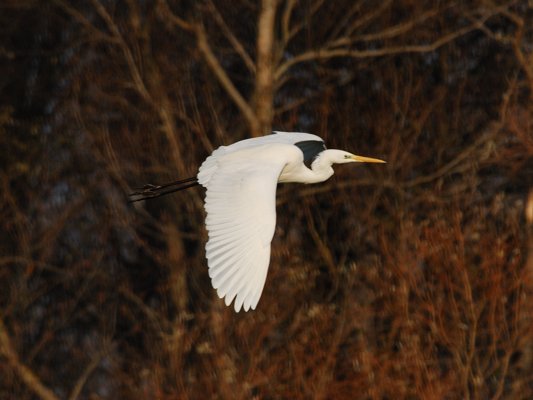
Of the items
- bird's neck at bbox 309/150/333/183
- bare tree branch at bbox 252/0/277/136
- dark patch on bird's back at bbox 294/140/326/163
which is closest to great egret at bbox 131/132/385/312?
bird's neck at bbox 309/150/333/183

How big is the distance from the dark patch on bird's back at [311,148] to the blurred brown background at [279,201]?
2.60 meters

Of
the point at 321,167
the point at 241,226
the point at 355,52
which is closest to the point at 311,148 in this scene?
the point at 321,167

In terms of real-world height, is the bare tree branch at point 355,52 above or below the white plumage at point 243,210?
above

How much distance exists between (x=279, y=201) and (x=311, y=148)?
4.30 metres

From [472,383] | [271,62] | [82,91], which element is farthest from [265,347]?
[82,91]

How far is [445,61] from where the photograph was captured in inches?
556

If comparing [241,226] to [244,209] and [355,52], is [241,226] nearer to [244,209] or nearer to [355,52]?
[244,209]

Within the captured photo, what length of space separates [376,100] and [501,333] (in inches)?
183

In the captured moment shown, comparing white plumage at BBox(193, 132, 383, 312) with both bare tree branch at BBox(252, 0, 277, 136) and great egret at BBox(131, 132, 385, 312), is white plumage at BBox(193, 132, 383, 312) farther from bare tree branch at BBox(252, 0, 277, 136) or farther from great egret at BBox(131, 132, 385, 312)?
bare tree branch at BBox(252, 0, 277, 136)

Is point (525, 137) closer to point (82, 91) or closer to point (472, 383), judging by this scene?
point (472, 383)

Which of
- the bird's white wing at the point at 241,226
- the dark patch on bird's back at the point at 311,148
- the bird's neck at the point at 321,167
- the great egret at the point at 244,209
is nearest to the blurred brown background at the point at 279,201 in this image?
the dark patch on bird's back at the point at 311,148

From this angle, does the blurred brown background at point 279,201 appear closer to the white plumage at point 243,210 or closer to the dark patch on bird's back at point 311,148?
the dark patch on bird's back at point 311,148

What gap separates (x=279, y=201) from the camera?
38.6 feet

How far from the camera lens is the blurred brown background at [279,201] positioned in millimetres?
9812
